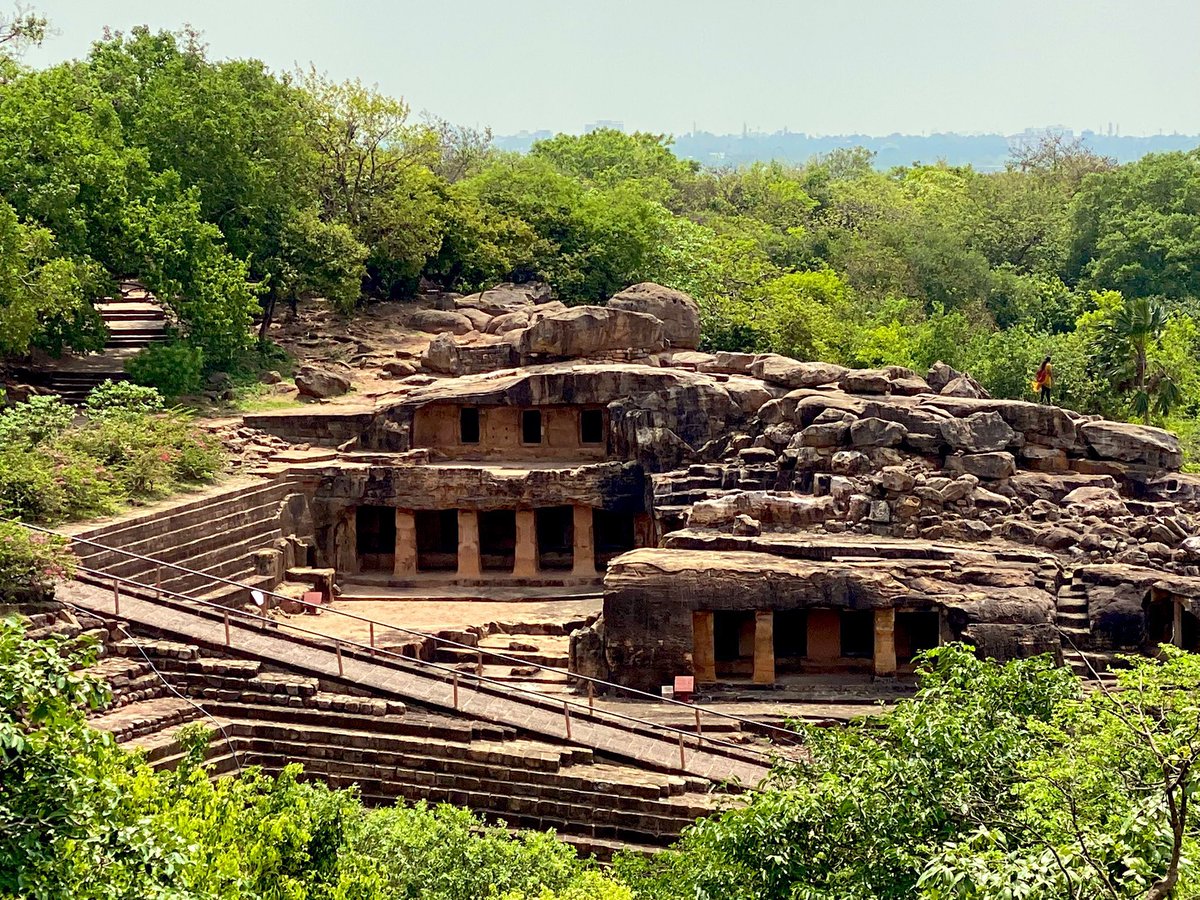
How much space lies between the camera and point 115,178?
29.5 metres

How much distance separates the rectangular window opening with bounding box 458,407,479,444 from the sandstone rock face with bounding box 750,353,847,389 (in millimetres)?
6168

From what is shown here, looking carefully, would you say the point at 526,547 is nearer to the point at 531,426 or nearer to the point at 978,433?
the point at 531,426

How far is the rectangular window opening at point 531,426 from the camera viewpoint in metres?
30.0

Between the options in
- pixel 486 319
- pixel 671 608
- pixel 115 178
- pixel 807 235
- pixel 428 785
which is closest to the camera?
pixel 428 785

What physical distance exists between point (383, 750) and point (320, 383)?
13921 mm

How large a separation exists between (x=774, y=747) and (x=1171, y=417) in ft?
85.1

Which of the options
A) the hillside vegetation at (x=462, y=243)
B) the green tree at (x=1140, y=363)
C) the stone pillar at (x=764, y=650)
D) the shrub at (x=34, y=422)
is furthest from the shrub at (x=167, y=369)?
the green tree at (x=1140, y=363)

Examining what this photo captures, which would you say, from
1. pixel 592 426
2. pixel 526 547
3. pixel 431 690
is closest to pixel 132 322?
pixel 592 426

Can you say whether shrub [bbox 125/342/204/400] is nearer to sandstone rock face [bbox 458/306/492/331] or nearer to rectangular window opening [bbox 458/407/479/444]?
rectangular window opening [bbox 458/407/479/444]

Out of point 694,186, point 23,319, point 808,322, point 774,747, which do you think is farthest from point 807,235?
point 774,747

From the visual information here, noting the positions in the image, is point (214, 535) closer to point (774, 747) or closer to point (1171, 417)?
point (774, 747)

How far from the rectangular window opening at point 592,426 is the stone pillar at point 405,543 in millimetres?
4183

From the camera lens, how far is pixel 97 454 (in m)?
24.5

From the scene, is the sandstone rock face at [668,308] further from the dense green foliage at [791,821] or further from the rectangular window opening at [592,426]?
the dense green foliage at [791,821]
